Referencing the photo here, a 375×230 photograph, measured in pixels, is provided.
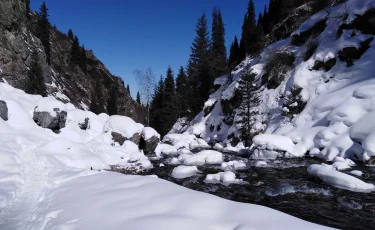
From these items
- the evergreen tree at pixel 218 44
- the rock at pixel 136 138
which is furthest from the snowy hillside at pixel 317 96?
the evergreen tree at pixel 218 44

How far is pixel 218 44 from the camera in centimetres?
5375

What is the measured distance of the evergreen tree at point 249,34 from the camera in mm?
43487

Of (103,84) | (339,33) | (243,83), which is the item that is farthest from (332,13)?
(103,84)

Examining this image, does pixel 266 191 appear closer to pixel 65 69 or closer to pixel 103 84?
pixel 65 69

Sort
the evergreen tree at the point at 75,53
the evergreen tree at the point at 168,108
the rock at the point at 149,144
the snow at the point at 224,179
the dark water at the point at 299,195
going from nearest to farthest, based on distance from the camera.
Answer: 1. the dark water at the point at 299,195
2. the snow at the point at 224,179
3. the rock at the point at 149,144
4. the evergreen tree at the point at 168,108
5. the evergreen tree at the point at 75,53

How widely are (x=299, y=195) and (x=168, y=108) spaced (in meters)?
34.9

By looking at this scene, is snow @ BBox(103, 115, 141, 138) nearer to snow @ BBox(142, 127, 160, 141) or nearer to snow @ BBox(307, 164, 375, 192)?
snow @ BBox(142, 127, 160, 141)

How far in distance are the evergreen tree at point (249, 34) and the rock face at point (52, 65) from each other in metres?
35.0

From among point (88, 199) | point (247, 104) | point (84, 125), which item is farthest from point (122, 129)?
point (88, 199)

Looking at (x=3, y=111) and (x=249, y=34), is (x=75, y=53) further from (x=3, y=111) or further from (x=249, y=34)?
(x=3, y=111)

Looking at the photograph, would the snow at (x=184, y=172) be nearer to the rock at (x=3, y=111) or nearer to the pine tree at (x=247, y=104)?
the rock at (x=3, y=111)

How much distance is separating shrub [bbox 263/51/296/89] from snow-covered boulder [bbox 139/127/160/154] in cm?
1358

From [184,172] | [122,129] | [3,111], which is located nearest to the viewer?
[184,172]

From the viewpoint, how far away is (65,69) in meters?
66.7
